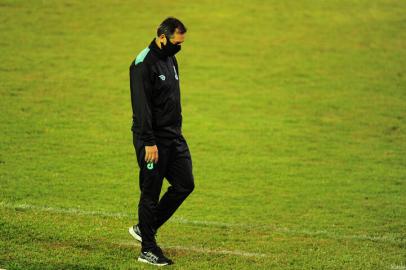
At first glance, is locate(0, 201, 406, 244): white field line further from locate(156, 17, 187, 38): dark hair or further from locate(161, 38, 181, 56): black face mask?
locate(156, 17, 187, 38): dark hair

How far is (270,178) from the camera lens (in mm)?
15961

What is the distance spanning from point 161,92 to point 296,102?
13820 mm

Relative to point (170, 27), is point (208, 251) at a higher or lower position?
lower

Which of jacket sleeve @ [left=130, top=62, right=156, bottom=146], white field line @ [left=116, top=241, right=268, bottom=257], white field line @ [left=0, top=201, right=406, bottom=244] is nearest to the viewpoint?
jacket sleeve @ [left=130, top=62, right=156, bottom=146]

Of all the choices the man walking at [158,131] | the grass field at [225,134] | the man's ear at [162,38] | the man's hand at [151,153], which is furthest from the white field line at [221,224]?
the man's ear at [162,38]

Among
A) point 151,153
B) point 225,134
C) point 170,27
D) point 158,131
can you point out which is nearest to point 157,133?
point 158,131

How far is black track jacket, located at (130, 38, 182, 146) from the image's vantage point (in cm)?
850

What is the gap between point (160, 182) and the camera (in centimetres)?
886

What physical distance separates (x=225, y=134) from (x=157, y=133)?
1058 cm

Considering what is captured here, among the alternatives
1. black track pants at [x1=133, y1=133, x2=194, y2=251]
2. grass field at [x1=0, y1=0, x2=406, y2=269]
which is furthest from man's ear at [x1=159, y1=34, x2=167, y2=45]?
grass field at [x1=0, y1=0, x2=406, y2=269]

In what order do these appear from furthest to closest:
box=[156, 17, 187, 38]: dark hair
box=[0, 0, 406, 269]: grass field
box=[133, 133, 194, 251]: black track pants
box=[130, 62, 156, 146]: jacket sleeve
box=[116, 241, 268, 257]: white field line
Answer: box=[0, 0, 406, 269]: grass field < box=[116, 241, 268, 257]: white field line < box=[133, 133, 194, 251]: black track pants < box=[156, 17, 187, 38]: dark hair < box=[130, 62, 156, 146]: jacket sleeve

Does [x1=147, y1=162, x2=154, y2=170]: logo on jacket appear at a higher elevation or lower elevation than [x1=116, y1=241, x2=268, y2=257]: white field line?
higher

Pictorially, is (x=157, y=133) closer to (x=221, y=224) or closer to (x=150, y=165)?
(x=150, y=165)

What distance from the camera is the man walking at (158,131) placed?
852 cm
